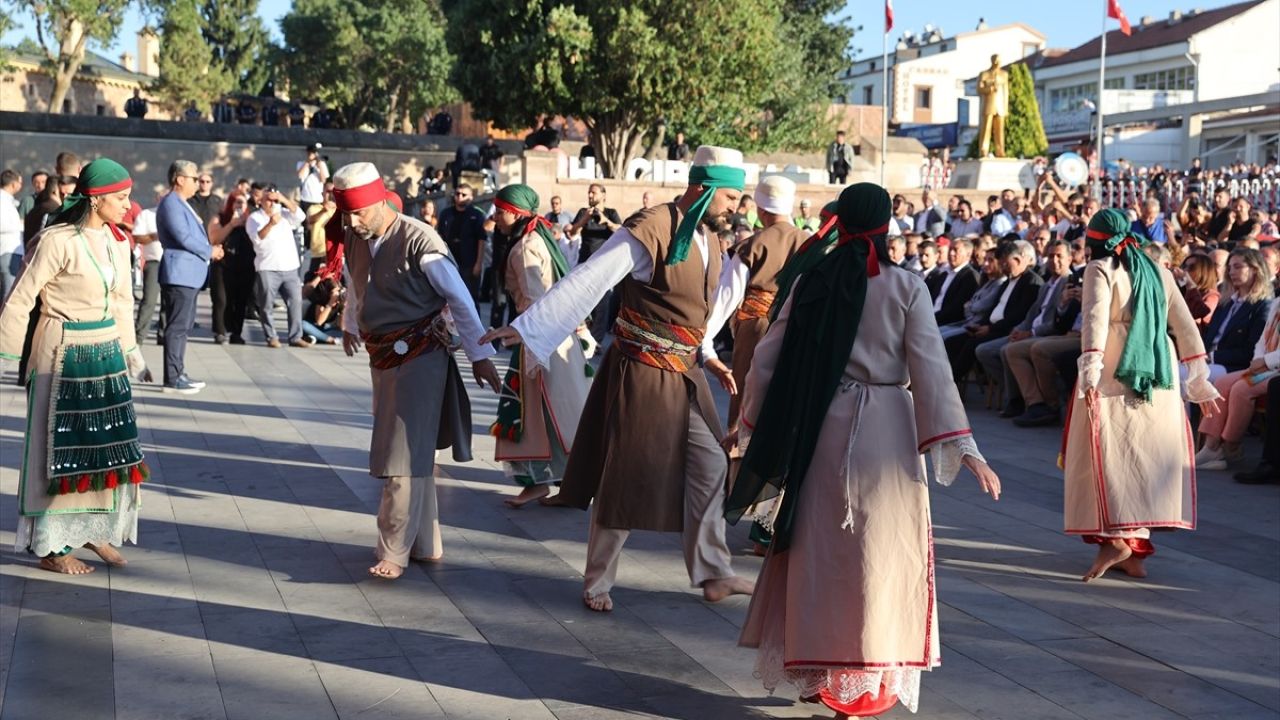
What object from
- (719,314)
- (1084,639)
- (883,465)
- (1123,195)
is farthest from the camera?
(1123,195)

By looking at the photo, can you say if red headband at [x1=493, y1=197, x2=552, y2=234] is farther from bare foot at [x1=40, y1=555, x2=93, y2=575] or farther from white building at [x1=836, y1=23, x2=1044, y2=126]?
white building at [x1=836, y1=23, x2=1044, y2=126]

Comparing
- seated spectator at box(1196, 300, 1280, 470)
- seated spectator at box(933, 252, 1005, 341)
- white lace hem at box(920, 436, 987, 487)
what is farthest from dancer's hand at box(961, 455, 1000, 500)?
seated spectator at box(933, 252, 1005, 341)

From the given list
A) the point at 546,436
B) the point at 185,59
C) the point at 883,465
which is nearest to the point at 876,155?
the point at 185,59

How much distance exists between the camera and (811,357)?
14.8 feet

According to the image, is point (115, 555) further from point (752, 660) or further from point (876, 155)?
point (876, 155)

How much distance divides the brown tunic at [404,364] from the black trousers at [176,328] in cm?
670

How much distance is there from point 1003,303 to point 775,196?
5.56m

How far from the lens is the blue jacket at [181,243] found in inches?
483

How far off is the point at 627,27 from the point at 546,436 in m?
21.6

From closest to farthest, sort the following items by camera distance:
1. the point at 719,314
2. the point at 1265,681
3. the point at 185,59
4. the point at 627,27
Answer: the point at 1265,681, the point at 719,314, the point at 627,27, the point at 185,59

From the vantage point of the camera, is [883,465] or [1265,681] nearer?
[883,465]

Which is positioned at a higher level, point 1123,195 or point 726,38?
point 726,38

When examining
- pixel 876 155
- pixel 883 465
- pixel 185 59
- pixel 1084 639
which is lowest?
pixel 1084 639

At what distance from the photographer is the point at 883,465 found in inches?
177
